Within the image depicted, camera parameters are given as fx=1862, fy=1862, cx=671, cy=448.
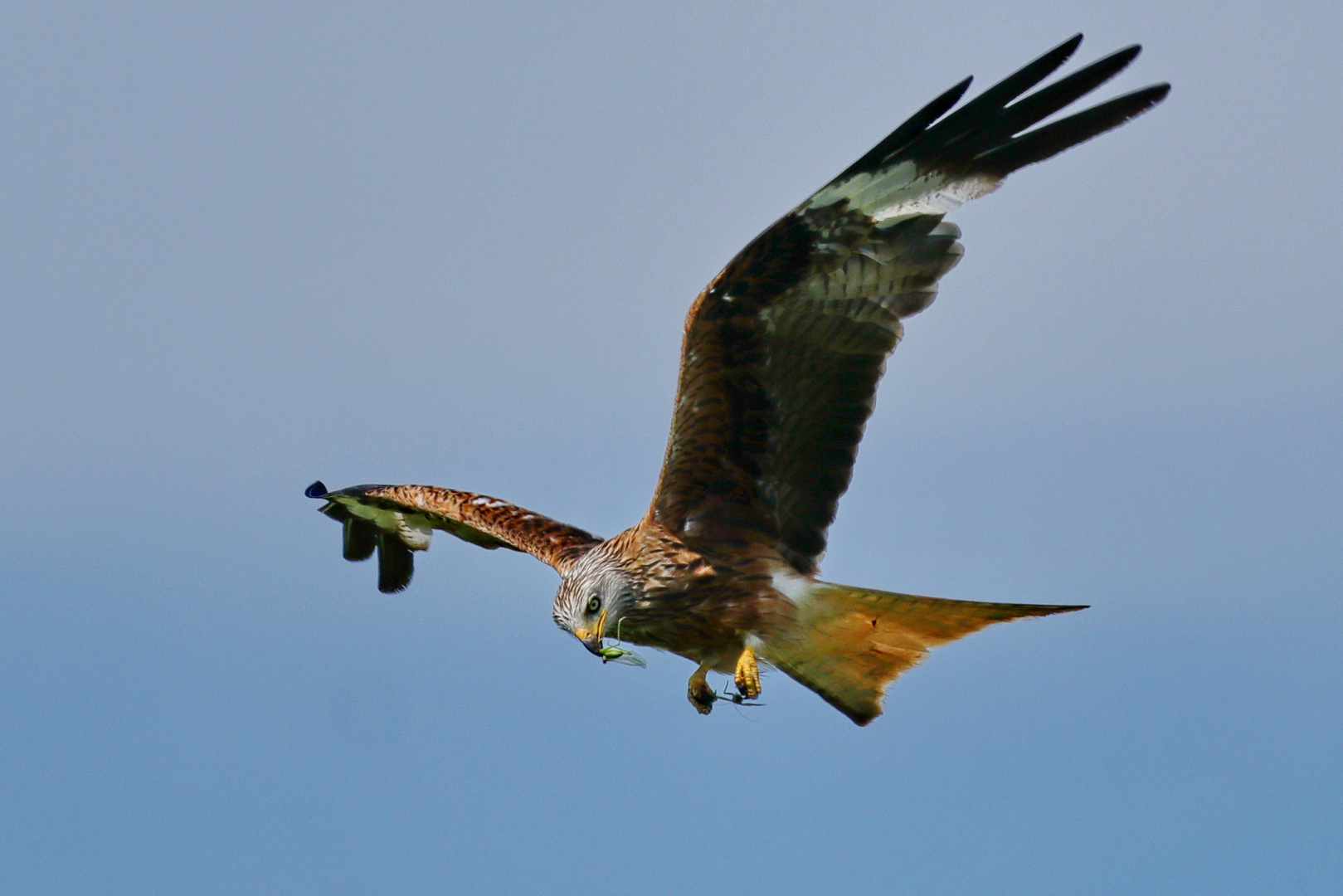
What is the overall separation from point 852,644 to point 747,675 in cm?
56

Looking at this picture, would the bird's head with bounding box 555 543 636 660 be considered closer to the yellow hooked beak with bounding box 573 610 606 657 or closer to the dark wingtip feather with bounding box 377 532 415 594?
the yellow hooked beak with bounding box 573 610 606 657

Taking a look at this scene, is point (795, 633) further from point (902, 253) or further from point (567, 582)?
point (902, 253)

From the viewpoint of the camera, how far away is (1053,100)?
26.0 ft

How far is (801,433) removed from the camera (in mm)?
8977

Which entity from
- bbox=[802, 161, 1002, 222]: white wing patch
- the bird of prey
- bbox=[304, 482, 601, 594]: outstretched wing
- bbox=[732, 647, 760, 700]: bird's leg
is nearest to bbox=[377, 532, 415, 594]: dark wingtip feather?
bbox=[304, 482, 601, 594]: outstretched wing

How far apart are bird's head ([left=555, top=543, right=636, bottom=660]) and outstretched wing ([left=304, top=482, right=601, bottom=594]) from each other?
1.99 ft

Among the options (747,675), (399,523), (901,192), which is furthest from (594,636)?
(399,523)

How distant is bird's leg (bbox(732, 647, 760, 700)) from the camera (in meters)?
A: 8.93

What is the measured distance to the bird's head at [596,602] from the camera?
8.69 meters

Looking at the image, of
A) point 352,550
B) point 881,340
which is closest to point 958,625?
point 881,340

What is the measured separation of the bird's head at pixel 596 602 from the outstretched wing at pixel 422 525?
61 centimetres

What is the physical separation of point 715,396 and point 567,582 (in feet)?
3.81

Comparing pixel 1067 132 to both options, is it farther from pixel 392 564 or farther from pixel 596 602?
pixel 392 564

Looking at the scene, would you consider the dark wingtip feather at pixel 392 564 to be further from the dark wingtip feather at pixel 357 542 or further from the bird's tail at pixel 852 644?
the bird's tail at pixel 852 644
